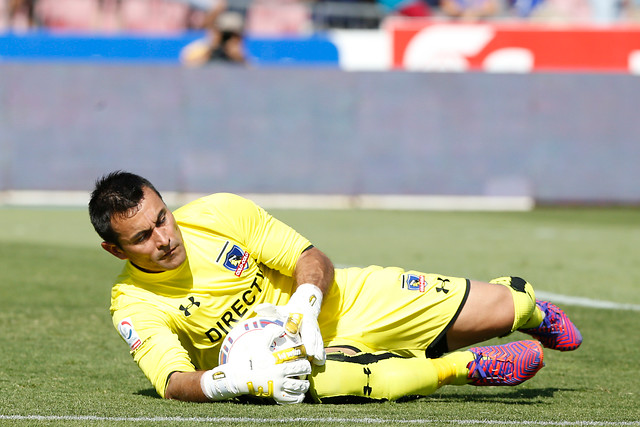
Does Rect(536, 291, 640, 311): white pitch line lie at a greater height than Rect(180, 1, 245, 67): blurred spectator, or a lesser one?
lesser

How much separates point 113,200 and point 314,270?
0.97 metres

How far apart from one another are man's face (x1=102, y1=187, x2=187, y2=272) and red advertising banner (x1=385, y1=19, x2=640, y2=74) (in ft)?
48.2

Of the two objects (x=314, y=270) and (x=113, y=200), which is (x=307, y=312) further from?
(x=113, y=200)

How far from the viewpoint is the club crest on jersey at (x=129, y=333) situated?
482 centimetres

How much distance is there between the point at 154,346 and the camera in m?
4.79

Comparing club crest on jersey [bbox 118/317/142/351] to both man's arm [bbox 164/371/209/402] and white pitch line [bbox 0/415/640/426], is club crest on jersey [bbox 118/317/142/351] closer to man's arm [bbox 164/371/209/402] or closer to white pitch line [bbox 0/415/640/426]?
man's arm [bbox 164/371/209/402]

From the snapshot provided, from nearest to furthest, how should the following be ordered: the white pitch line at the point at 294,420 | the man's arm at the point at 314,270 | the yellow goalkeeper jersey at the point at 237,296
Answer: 1. the white pitch line at the point at 294,420
2. the yellow goalkeeper jersey at the point at 237,296
3. the man's arm at the point at 314,270

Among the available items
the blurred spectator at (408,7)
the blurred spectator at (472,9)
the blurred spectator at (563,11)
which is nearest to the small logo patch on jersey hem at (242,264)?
the blurred spectator at (408,7)

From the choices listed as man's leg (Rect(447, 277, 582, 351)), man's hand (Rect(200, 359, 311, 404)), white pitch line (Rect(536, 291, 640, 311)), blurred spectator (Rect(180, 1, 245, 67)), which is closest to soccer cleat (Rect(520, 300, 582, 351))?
man's leg (Rect(447, 277, 582, 351))

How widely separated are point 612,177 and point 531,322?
1187 centimetres

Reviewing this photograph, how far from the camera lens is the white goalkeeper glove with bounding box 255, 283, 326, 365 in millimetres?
4656

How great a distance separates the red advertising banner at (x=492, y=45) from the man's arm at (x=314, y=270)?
1437 cm

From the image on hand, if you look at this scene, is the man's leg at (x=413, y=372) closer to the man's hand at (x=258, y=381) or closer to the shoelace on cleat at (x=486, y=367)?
the shoelace on cleat at (x=486, y=367)

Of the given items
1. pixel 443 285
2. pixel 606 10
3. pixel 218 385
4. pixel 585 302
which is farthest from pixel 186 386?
pixel 606 10
